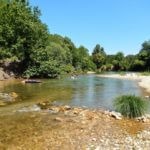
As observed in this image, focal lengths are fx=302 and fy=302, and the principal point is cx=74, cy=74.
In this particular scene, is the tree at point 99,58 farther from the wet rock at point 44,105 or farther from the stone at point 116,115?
the stone at point 116,115

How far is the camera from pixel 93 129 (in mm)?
15211

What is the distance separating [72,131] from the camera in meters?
14.9

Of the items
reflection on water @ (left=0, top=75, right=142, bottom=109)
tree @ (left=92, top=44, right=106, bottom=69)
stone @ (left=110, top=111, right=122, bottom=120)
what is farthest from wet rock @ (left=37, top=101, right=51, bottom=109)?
tree @ (left=92, top=44, right=106, bottom=69)

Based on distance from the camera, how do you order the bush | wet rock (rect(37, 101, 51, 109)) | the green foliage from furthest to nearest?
the green foliage
wet rock (rect(37, 101, 51, 109))
the bush

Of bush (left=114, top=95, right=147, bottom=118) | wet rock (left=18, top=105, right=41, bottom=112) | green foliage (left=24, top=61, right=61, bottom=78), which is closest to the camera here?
bush (left=114, top=95, right=147, bottom=118)

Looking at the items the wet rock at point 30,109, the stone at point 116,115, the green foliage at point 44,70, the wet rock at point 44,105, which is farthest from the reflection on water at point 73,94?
the green foliage at point 44,70

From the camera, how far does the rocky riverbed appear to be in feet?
41.3

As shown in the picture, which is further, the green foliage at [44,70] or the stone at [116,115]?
the green foliage at [44,70]

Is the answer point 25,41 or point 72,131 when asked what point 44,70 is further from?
point 72,131

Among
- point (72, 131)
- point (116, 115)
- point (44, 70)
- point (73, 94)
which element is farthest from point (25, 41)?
point (72, 131)

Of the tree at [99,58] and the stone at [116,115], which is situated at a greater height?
the tree at [99,58]

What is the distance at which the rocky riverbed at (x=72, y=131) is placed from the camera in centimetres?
1260

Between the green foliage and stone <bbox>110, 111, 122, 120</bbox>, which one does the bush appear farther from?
the green foliage

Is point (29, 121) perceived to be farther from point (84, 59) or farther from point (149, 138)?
point (84, 59)
